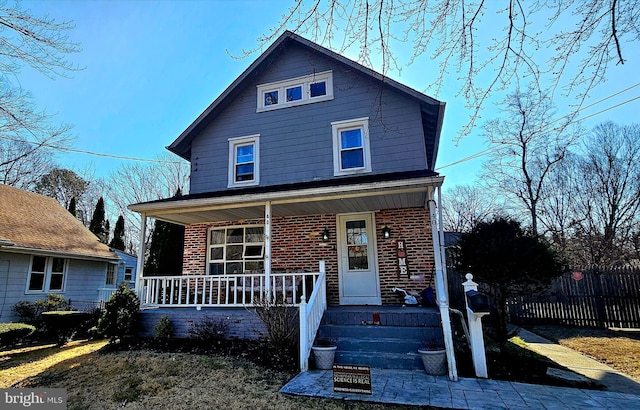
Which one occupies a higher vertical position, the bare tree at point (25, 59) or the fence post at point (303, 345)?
the bare tree at point (25, 59)

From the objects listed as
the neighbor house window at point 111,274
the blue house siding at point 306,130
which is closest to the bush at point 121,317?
the blue house siding at point 306,130

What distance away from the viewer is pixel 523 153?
726 inches

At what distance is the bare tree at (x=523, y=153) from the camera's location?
58.3 feet

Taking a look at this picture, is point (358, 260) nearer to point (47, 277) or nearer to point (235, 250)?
point (235, 250)

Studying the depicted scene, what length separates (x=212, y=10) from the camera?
4270 mm

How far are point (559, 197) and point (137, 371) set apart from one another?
72.6 ft

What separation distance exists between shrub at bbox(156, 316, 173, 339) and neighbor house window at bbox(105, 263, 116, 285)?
11254 mm

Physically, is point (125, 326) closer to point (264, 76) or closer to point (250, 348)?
point (250, 348)

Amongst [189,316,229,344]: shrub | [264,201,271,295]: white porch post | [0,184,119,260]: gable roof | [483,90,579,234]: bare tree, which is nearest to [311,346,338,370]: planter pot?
[264,201,271,295]: white porch post

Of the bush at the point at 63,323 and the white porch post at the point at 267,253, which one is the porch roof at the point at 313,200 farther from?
the bush at the point at 63,323

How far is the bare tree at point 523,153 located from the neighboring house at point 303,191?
33.9 feet

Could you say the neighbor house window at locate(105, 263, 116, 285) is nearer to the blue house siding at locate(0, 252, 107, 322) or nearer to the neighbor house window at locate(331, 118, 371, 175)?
the blue house siding at locate(0, 252, 107, 322)

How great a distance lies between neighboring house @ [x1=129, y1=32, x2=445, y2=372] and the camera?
799 centimetres

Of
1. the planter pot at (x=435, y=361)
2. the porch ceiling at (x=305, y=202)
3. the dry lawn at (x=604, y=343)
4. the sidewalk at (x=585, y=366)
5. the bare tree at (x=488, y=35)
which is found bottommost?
the dry lawn at (x=604, y=343)
